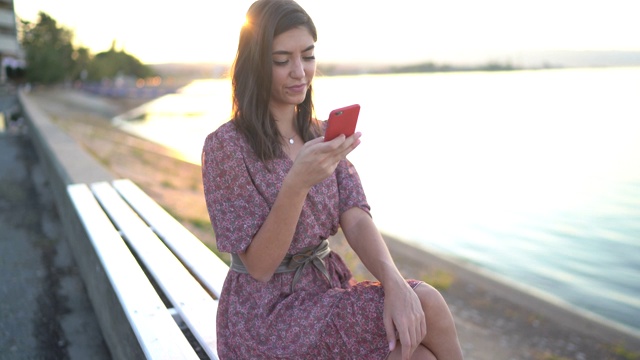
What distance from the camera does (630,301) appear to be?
7.28 m

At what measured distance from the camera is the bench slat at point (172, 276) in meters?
2.10

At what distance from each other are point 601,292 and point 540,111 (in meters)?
33.4

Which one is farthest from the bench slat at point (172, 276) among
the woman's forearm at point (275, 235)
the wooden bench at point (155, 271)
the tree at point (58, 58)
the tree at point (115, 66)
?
the tree at point (115, 66)

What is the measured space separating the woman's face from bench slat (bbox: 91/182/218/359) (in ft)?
2.86

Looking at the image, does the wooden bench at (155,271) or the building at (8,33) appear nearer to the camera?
the wooden bench at (155,271)

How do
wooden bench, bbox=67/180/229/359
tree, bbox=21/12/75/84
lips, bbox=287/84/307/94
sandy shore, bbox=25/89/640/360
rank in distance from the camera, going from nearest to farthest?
lips, bbox=287/84/307/94 < wooden bench, bbox=67/180/229/359 < sandy shore, bbox=25/89/640/360 < tree, bbox=21/12/75/84

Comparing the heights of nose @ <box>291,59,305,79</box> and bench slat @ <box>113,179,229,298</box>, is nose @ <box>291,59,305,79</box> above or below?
above

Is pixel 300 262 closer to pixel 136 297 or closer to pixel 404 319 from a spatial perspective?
pixel 404 319

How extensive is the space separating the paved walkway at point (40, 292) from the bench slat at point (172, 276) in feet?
1.63

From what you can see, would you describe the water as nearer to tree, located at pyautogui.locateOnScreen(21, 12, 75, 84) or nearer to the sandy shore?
the sandy shore

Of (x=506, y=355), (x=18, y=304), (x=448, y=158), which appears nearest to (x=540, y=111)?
(x=448, y=158)

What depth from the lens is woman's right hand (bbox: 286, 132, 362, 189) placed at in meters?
1.46

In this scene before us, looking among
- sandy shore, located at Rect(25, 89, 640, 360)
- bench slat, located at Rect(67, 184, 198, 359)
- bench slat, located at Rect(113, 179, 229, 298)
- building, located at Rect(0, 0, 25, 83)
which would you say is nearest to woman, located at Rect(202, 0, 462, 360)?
bench slat, located at Rect(67, 184, 198, 359)

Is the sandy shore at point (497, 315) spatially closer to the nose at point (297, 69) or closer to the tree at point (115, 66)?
the nose at point (297, 69)
